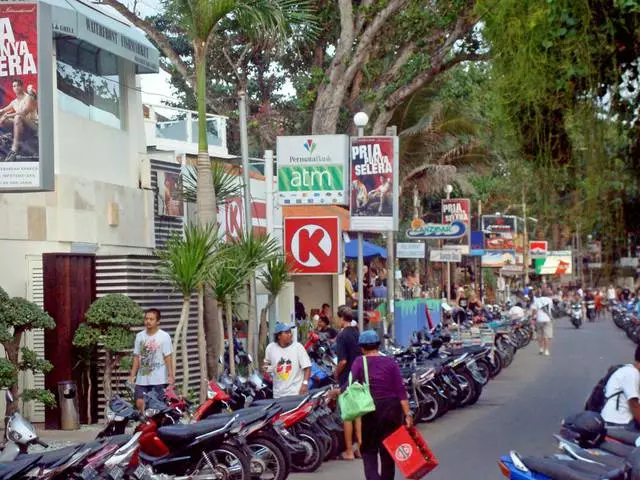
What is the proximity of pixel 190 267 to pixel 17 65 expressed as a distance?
4.47 metres

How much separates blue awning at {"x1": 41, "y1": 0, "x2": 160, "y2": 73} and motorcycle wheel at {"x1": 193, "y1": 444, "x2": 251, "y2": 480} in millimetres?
7564

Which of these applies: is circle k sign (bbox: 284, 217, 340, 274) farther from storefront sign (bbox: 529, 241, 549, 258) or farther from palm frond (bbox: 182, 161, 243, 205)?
storefront sign (bbox: 529, 241, 549, 258)

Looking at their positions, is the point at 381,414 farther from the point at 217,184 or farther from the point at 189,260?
the point at 217,184

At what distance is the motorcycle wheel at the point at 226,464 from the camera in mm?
11664

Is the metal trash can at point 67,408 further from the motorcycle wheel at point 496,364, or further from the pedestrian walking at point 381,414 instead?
the motorcycle wheel at point 496,364

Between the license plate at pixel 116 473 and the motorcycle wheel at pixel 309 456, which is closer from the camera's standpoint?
the license plate at pixel 116 473

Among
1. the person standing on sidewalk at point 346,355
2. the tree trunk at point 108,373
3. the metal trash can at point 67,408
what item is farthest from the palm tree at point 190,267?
the person standing on sidewalk at point 346,355

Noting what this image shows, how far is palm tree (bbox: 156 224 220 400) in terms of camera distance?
17.5 metres

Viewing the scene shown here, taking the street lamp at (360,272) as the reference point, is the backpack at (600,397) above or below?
below

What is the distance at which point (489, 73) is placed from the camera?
1566cm

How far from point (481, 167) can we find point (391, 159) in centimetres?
2840

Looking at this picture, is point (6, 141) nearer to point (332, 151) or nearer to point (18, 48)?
point (18, 48)

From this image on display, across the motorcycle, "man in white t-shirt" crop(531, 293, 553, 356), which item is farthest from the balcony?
the motorcycle

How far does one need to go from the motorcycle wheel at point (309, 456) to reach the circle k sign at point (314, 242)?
6266 millimetres
